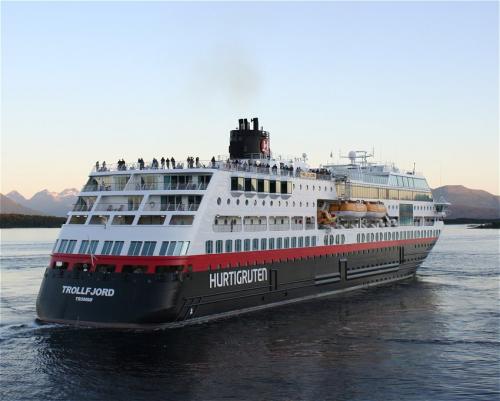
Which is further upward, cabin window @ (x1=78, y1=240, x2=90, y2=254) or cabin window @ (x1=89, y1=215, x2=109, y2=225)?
cabin window @ (x1=89, y1=215, x2=109, y2=225)

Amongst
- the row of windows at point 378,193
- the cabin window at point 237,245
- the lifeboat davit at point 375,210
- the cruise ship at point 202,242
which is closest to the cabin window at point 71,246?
the cruise ship at point 202,242

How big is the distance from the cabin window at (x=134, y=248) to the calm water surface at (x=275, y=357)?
4.86 m

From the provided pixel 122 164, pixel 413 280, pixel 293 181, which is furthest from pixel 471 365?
pixel 413 280

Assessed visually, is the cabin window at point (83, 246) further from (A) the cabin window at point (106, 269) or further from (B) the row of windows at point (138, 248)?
(A) the cabin window at point (106, 269)

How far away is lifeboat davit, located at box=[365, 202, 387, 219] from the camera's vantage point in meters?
64.0

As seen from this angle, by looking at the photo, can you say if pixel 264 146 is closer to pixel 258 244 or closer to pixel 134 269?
pixel 258 244

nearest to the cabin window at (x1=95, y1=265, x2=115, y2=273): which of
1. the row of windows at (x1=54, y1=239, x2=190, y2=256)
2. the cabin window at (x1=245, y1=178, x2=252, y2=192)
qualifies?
the row of windows at (x1=54, y1=239, x2=190, y2=256)

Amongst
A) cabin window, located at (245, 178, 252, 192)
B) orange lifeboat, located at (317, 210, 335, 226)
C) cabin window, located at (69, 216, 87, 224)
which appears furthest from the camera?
orange lifeboat, located at (317, 210, 335, 226)

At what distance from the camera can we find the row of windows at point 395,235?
6347 cm

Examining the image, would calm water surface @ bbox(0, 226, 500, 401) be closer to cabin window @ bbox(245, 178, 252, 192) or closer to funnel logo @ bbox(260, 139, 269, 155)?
cabin window @ bbox(245, 178, 252, 192)

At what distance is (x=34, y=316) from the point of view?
46.5 m

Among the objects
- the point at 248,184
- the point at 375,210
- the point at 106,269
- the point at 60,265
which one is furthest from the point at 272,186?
the point at 375,210

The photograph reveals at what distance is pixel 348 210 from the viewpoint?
197ft

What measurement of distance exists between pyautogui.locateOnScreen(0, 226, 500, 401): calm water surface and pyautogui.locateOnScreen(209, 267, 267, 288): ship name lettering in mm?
2485
